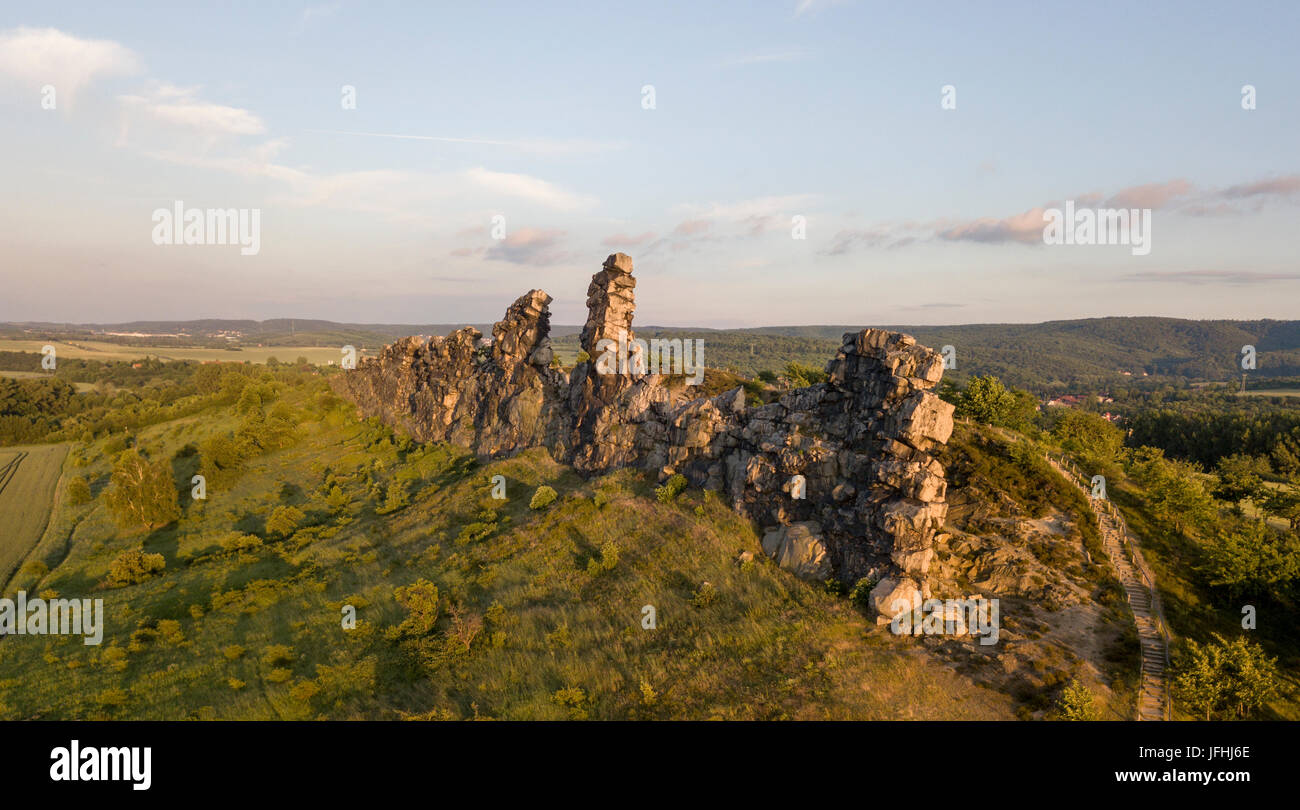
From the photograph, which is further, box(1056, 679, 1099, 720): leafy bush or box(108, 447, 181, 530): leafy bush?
box(108, 447, 181, 530): leafy bush

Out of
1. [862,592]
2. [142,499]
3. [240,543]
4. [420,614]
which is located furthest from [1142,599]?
[142,499]

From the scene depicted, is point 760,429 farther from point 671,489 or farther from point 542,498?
point 542,498

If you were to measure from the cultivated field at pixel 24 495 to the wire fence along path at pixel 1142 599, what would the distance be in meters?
86.9

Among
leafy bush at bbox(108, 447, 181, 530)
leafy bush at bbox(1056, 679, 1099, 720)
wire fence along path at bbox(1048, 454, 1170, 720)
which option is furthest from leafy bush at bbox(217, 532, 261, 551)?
wire fence along path at bbox(1048, 454, 1170, 720)

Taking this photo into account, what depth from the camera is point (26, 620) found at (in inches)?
1670

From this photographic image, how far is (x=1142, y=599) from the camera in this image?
100.0ft

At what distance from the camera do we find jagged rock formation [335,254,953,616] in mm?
32906

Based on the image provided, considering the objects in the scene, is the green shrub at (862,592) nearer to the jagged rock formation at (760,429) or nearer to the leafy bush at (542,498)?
the jagged rock formation at (760,429)

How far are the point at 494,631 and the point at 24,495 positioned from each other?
88.6 meters

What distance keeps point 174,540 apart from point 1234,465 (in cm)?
9817

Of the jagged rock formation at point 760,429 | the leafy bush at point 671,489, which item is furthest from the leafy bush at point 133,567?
the leafy bush at point 671,489

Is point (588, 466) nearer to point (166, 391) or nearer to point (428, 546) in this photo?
point (428, 546)

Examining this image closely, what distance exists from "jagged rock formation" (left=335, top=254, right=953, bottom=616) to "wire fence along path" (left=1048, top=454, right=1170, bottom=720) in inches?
378

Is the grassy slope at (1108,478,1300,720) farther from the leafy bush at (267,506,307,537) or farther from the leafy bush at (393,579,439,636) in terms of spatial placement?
the leafy bush at (267,506,307,537)
